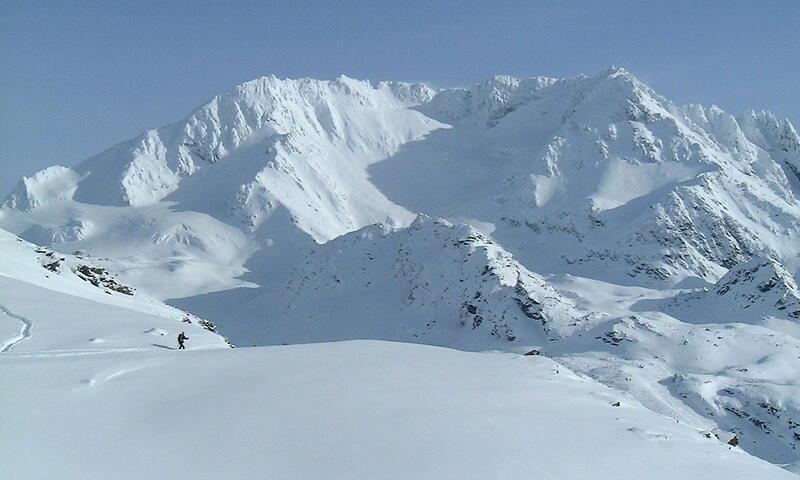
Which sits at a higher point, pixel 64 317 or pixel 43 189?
pixel 43 189

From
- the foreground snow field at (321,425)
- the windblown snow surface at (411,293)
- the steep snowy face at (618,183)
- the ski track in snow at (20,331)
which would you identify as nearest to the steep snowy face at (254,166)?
the windblown snow surface at (411,293)

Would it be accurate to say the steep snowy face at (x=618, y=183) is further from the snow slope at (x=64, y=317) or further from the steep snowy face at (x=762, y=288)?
the snow slope at (x=64, y=317)

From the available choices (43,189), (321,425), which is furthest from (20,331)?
(43,189)

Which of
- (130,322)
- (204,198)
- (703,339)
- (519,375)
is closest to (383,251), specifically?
(703,339)

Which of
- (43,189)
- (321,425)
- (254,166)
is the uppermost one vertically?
(43,189)

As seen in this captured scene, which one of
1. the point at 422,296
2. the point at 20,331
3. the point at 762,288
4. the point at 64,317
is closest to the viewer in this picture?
the point at 20,331

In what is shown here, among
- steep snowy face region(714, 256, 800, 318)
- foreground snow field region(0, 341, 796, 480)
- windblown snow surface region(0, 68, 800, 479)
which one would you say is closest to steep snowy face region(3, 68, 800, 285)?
windblown snow surface region(0, 68, 800, 479)

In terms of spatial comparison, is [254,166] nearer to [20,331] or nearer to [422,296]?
[422,296]
